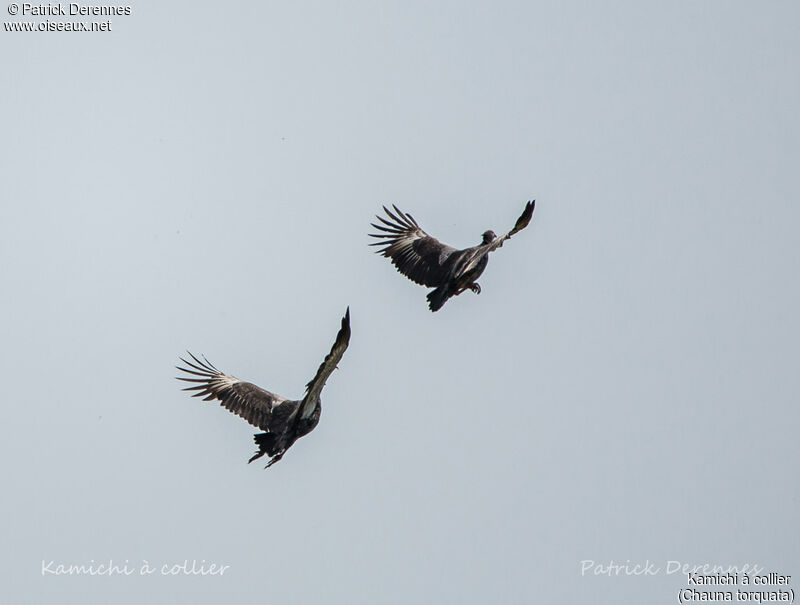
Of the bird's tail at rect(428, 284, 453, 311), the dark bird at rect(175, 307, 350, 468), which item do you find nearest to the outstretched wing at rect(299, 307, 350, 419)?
the dark bird at rect(175, 307, 350, 468)

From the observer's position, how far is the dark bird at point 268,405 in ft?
86.9

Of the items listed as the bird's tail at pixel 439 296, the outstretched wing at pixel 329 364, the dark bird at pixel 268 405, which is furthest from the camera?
the bird's tail at pixel 439 296

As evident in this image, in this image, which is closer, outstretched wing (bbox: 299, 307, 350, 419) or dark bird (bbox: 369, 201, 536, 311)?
outstretched wing (bbox: 299, 307, 350, 419)

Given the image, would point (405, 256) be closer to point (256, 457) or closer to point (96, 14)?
point (256, 457)

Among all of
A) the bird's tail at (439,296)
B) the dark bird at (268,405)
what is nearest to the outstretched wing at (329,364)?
the dark bird at (268,405)

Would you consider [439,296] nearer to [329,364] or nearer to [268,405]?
[268,405]

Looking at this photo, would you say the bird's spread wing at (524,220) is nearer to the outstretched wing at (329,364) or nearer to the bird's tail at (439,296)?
the bird's tail at (439,296)

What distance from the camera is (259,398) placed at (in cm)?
3005

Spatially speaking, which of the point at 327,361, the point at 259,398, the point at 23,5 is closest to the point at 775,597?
the point at 259,398

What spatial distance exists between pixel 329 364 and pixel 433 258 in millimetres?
9658

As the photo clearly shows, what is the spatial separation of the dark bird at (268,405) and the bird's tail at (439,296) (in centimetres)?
377

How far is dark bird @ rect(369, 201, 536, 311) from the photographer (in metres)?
31.0

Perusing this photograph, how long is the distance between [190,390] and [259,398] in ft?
6.36

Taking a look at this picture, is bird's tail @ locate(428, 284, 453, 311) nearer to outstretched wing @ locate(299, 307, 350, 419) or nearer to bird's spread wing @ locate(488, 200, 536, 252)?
bird's spread wing @ locate(488, 200, 536, 252)
